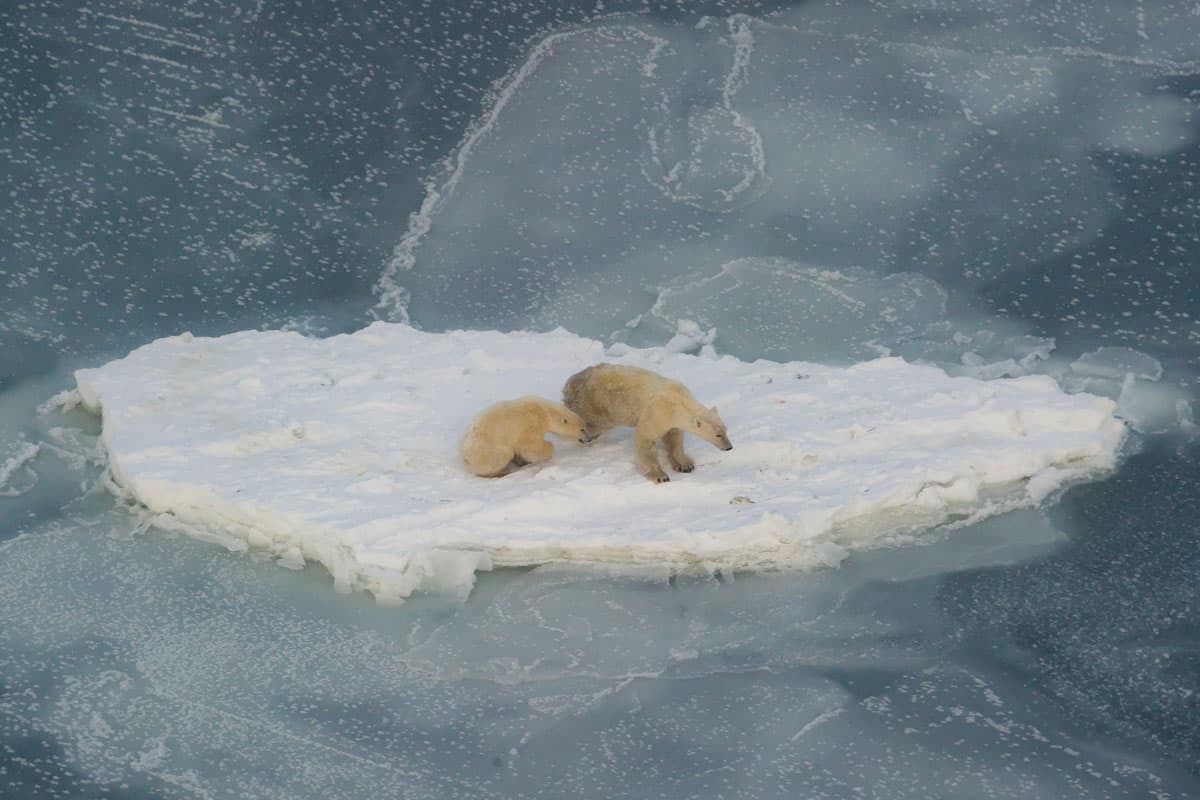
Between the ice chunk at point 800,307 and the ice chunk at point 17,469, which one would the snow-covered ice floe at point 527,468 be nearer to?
the ice chunk at point 17,469

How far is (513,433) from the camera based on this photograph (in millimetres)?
5590

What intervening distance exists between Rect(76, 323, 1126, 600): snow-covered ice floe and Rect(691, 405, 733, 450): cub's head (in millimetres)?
112

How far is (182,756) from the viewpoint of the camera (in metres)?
4.69

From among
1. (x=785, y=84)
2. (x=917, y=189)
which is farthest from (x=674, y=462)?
(x=785, y=84)

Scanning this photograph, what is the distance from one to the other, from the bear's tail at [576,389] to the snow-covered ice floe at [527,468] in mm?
141

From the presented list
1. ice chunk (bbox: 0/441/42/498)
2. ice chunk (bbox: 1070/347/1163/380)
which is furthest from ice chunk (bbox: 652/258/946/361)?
ice chunk (bbox: 0/441/42/498)

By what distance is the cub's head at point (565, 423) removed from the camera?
222 inches

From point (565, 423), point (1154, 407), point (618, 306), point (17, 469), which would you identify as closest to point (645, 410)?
point (565, 423)

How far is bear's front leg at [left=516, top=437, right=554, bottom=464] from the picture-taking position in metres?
5.62

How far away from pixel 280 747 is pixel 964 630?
1832 millimetres

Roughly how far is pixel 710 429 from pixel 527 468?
561mm

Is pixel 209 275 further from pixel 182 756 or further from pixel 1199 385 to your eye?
pixel 1199 385

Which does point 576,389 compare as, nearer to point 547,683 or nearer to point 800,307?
point 547,683

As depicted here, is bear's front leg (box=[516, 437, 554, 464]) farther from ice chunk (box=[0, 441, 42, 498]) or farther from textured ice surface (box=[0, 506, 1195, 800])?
ice chunk (box=[0, 441, 42, 498])
